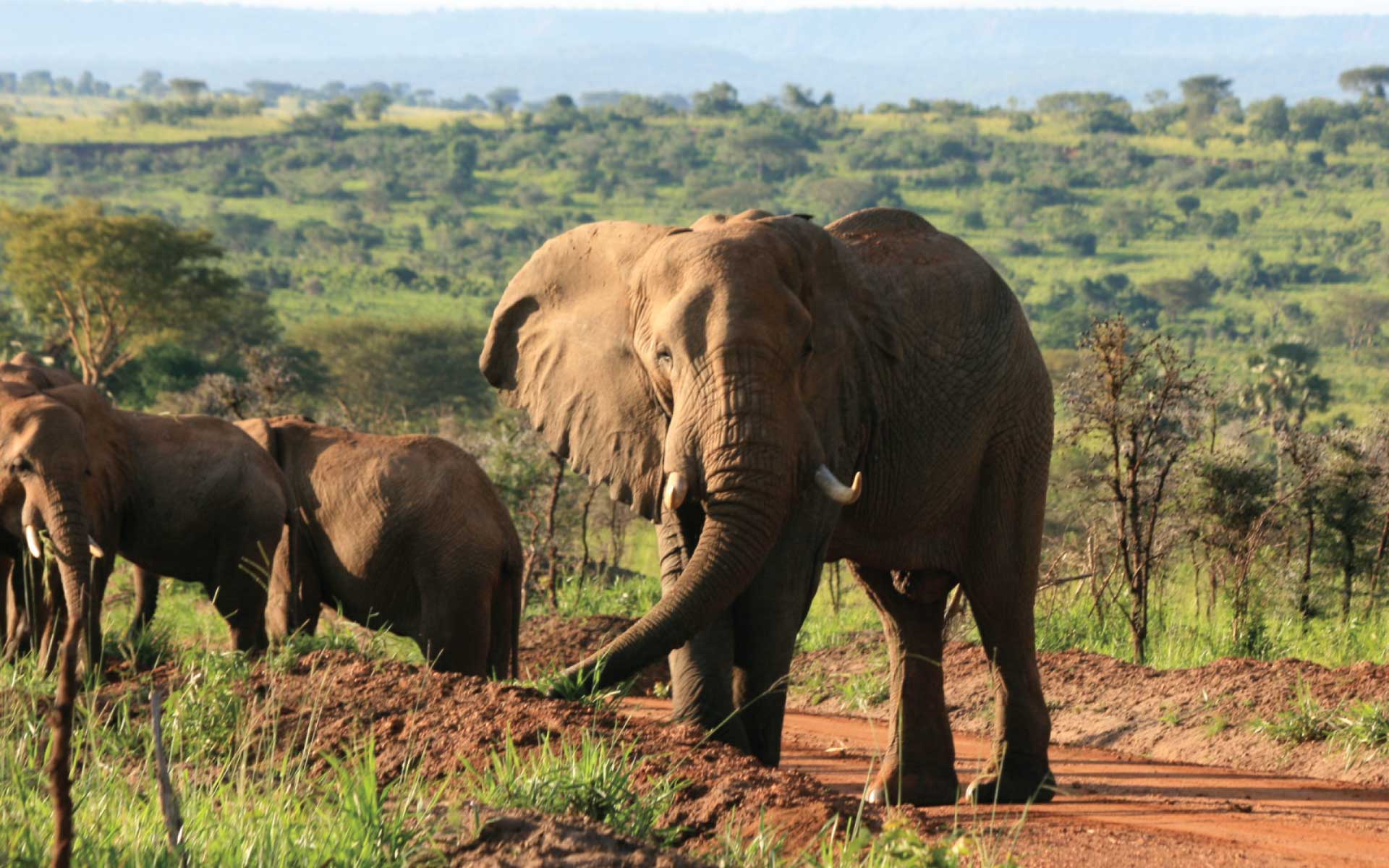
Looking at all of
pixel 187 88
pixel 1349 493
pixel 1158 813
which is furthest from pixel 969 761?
pixel 187 88

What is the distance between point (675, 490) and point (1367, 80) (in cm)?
13058

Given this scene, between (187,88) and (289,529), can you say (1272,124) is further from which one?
(289,529)

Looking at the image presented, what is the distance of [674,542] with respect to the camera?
18.7 ft

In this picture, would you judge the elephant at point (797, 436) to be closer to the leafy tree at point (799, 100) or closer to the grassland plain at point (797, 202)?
the grassland plain at point (797, 202)

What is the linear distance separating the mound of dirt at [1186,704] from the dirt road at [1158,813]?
Answer: 0.16 metres

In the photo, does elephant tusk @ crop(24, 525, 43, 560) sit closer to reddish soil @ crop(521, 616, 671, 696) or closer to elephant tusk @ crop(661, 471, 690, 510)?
reddish soil @ crop(521, 616, 671, 696)

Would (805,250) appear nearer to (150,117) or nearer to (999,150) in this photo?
(999,150)

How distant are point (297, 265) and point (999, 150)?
53.5 metres

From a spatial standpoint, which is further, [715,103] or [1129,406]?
[715,103]

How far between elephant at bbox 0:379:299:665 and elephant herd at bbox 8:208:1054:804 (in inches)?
0.6

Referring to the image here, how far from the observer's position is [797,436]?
5465mm

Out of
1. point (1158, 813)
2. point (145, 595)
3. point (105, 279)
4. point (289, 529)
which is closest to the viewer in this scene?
point (1158, 813)

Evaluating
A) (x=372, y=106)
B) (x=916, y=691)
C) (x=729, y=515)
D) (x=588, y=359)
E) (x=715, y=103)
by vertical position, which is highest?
(x=715, y=103)

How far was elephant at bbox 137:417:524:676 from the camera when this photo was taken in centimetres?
834
